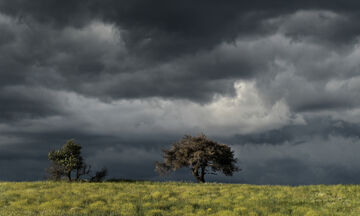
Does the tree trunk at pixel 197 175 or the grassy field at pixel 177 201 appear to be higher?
the tree trunk at pixel 197 175

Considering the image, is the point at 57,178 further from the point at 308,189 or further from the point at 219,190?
the point at 308,189

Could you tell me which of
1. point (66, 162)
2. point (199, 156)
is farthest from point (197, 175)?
point (66, 162)

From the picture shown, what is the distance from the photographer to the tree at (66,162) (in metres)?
50.8

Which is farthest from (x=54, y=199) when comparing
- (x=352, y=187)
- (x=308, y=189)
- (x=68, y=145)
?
(x=352, y=187)

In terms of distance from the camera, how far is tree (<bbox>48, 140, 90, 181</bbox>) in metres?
50.8

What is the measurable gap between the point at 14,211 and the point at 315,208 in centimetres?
2319

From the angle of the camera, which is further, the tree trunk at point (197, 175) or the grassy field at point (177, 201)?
the tree trunk at point (197, 175)

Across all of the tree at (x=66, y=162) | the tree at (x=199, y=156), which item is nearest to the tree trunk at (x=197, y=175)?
the tree at (x=199, y=156)

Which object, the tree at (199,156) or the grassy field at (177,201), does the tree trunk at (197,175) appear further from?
the grassy field at (177,201)

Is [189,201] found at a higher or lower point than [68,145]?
lower

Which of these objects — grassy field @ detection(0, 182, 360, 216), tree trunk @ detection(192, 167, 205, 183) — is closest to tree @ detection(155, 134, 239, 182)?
tree trunk @ detection(192, 167, 205, 183)

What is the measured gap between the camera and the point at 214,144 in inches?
A: 2256

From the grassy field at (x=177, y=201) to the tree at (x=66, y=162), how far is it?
32.1 ft

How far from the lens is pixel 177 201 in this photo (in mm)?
31719
